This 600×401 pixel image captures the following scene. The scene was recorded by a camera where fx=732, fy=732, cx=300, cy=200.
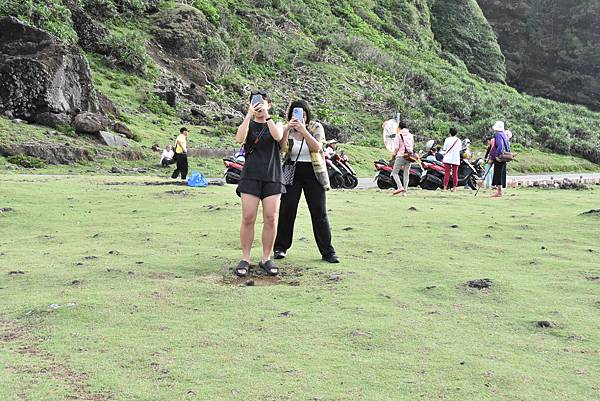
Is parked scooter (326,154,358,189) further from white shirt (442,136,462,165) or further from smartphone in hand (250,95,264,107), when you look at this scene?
smartphone in hand (250,95,264,107)

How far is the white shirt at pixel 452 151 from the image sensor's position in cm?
1695

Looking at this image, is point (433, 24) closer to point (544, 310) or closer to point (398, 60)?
point (398, 60)

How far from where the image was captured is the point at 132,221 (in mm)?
10609

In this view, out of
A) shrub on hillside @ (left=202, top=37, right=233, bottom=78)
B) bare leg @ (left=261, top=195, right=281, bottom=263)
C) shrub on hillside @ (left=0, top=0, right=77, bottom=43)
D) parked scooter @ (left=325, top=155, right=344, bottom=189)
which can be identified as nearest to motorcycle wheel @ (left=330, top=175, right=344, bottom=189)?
parked scooter @ (left=325, top=155, right=344, bottom=189)

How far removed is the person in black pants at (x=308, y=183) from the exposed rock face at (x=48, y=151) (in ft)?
48.5

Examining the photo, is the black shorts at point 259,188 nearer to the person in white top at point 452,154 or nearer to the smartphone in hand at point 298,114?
the smartphone in hand at point 298,114

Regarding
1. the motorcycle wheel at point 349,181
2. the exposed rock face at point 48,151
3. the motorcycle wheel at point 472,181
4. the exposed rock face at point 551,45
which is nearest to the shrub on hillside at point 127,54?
the exposed rock face at point 48,151

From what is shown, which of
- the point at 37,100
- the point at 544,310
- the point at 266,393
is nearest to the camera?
the point at 266,393

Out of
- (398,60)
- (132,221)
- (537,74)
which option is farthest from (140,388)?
(537,74)

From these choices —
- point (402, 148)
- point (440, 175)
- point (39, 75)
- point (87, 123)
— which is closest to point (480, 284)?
point (402, 148)

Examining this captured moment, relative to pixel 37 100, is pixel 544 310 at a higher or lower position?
lower

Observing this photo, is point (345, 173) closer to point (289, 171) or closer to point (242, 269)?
point (289, 171)

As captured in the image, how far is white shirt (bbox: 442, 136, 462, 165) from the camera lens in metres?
17.0

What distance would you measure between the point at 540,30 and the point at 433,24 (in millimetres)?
18842
